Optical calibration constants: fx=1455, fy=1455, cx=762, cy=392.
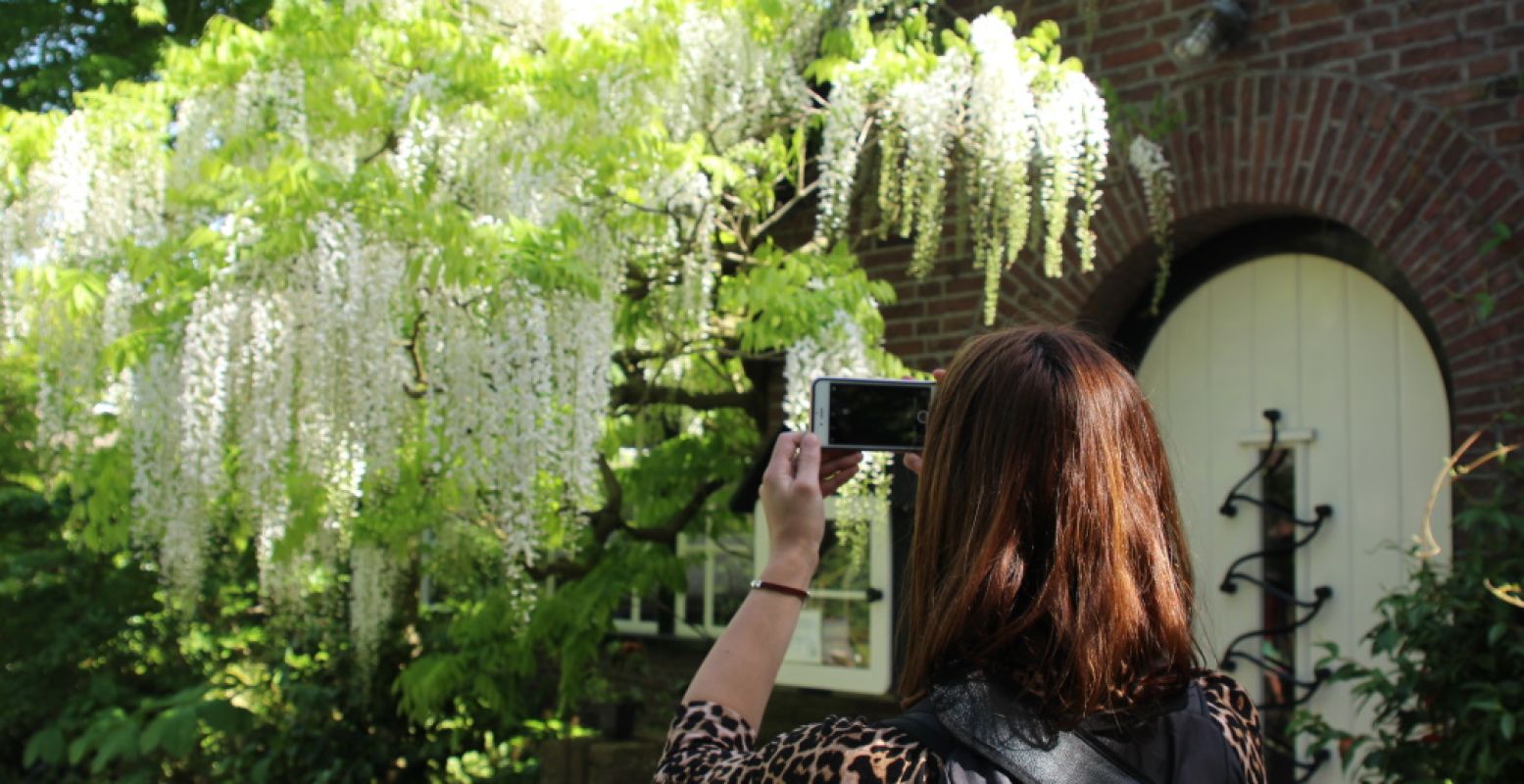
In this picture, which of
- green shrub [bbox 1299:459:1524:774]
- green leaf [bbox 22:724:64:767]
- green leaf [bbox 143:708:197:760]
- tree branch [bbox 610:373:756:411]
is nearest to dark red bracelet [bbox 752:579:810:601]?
green shrub [bbox 1299:459:1524:774]

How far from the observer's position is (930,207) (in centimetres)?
462

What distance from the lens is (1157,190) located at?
4578 mm

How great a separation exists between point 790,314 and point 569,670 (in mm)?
2273

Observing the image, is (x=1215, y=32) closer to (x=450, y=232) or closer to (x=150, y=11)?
(x=450, y=232)

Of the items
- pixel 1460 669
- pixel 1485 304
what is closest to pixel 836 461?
pixel 1460 669

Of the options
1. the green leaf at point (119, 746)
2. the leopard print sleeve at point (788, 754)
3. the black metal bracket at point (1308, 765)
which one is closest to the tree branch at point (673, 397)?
the black metal bracket at point (1308, 765)

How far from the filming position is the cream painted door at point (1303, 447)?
4.21 m

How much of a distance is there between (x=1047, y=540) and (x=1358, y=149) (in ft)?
11.0

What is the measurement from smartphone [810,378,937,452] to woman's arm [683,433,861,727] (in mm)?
228

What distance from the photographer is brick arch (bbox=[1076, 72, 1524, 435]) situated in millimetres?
3840

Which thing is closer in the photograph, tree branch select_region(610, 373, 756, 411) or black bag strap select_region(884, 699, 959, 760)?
black bag strap select_region(884, 699, 959, 760)

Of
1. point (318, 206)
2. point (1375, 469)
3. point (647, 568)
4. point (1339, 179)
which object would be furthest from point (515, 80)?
point (1375, 469)

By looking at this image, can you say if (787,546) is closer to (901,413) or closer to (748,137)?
(901,413)

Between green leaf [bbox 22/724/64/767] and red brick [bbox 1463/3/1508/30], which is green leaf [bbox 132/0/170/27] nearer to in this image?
green leaf [bbox 22/724/64/767]
